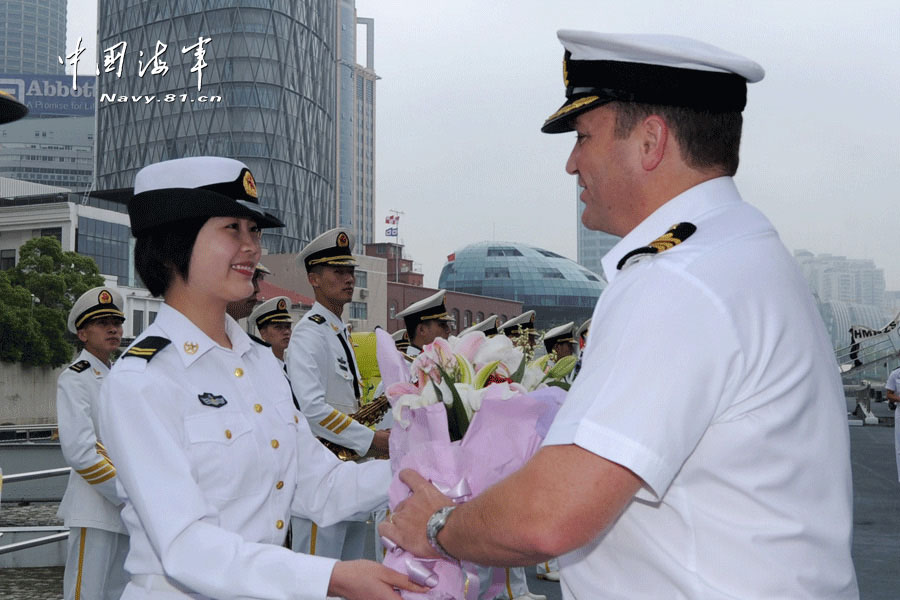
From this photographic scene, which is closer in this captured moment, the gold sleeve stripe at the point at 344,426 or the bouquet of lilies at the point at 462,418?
the bouquet of lilies at the point at 462,418

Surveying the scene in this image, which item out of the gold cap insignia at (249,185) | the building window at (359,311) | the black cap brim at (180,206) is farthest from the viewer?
the building window at (359,311)

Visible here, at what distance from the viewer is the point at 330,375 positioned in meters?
6.48

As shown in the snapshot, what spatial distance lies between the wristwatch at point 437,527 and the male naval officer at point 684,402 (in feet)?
0.15

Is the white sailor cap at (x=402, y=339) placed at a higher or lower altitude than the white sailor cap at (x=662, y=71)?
lower

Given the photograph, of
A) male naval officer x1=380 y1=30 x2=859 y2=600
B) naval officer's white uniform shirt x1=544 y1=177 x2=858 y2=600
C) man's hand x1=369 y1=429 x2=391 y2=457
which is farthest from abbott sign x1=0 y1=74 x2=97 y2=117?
naval officer's white uniform shirt x1=544 y1=177 x2=858 y2=600

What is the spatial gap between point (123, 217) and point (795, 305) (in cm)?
6376

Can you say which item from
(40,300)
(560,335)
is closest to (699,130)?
(560,335)

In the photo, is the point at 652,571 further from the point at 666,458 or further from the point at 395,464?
the point at 395,464

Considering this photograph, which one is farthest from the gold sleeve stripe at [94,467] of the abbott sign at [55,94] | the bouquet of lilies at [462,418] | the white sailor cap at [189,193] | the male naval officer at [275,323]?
the abbott sign at [55,94]

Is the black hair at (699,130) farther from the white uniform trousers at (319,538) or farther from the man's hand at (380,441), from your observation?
the white uniform trousers at (319,538)

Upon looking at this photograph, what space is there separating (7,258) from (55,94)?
77.1 metres

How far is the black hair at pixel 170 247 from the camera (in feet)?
8.72

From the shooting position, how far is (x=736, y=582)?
1596 mm

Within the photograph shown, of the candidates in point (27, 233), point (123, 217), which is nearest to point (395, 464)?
point (27, 233)
